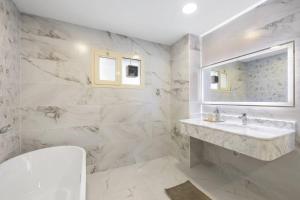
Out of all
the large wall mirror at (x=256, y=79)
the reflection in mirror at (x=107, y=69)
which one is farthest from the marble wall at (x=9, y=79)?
the large wall mirror at (x=256, y=79)

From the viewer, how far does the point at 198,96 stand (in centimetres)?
232

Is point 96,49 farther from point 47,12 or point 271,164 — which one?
point 271,164

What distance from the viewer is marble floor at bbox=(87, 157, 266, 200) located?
62.5 inches

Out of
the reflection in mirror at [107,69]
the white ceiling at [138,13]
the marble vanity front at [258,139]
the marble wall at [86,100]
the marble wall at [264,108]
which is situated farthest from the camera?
the reflection in mirror at [107,69]

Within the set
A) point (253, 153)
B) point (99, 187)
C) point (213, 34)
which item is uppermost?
point (213, 34)

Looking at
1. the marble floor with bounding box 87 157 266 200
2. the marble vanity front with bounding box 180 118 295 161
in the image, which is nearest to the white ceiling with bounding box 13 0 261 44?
the marble vanity front with bounding box 180 118 295 161

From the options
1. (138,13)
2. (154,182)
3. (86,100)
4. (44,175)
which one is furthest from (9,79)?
(154,182)

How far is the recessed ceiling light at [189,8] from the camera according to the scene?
1585 mm

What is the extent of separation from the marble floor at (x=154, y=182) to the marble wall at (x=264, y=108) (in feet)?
0.56

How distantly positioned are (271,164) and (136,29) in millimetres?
2416

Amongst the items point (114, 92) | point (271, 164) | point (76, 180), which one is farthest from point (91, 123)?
point (271, 164)

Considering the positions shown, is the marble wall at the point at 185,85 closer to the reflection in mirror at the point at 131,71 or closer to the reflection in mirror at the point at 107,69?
the reflection in mirror at the point at 131,71

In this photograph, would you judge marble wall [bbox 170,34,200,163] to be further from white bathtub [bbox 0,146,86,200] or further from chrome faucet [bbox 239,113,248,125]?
white bathtub [bbox 0,146,86,200]

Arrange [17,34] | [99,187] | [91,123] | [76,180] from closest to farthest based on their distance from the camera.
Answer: [76,180]
[17,34]
[99,187]
[91,123]
